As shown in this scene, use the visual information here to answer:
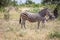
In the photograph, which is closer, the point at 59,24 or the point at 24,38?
the point at 24,38

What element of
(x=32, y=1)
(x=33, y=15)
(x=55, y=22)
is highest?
(x=33, y=15)

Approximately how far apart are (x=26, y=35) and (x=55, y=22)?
4.52 m

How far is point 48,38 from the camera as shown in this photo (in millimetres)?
10250

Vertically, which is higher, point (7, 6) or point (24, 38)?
point (24, 38)

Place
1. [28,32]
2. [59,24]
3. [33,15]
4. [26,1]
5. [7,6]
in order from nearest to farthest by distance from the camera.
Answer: [28,32] < [33,15] < [59,24] < [7,6] < [26,1]

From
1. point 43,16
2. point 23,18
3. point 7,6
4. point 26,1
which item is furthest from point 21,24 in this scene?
point 26,1

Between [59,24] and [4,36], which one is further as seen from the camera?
[59,24]

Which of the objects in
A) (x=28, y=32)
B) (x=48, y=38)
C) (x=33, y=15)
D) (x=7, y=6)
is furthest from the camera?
(x=7, y=6)

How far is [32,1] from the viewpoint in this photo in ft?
106

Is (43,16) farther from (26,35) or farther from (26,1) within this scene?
(26,1)

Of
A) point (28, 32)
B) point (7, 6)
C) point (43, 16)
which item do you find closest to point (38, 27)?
point (43, 16)

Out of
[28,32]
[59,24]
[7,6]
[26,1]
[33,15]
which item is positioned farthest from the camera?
[26,1]

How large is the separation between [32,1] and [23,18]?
19.8 m

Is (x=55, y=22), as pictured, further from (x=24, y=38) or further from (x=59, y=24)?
(x=24, y=38)
